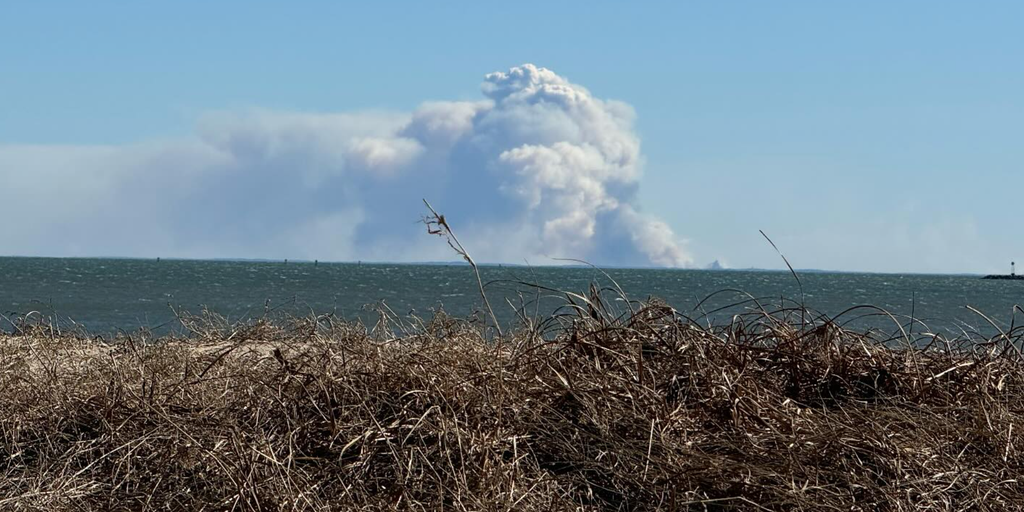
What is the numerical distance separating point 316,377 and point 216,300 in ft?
140

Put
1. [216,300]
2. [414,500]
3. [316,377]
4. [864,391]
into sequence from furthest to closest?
1. [216,300]
2. [864,391]
3. [316,377]
4. [414,500]

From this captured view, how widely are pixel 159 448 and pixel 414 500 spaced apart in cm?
138

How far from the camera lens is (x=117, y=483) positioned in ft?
15.4

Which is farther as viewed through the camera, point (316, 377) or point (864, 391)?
point (864, 391)

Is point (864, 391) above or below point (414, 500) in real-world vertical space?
above

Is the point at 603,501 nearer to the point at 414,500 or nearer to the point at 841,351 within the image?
the point at 414,500

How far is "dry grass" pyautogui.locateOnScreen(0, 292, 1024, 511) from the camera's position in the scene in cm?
419

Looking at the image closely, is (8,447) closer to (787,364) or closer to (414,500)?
(414,500)

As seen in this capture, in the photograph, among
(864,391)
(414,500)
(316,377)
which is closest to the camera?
(414,500)

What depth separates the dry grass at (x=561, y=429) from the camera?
13.8 feet

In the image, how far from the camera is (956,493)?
4242mm

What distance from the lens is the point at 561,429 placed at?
4.82 meters

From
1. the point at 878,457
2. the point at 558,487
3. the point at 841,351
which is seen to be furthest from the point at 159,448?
the point at 841,351

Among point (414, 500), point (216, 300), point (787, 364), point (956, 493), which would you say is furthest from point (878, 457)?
point (216, 300)
